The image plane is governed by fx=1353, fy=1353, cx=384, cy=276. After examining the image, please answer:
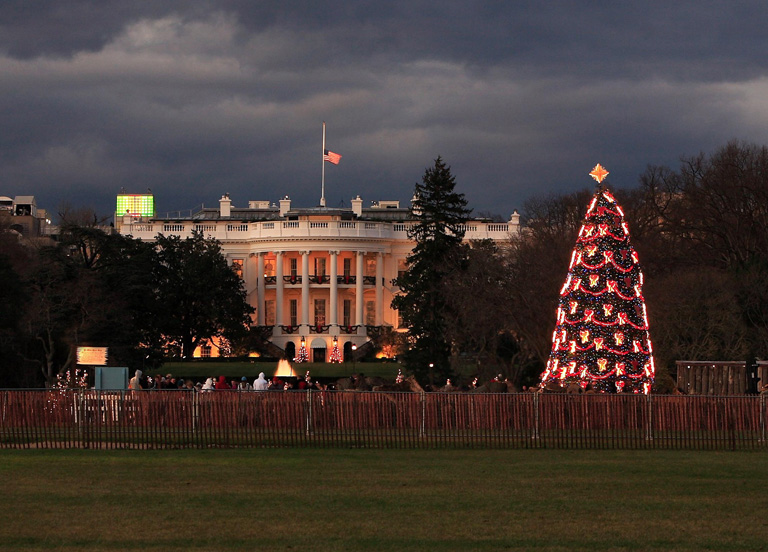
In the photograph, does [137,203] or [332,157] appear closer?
[332,157]

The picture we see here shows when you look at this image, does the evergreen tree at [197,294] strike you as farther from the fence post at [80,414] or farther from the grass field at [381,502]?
the grass field at [381,502]

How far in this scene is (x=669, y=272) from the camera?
215ft

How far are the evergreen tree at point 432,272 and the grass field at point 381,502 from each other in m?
42.5

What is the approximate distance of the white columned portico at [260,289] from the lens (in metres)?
106

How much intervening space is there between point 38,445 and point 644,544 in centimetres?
1655

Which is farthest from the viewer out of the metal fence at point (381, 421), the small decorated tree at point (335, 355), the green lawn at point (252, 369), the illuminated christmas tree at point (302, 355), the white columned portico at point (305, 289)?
the white columned portico at point (305, 289)

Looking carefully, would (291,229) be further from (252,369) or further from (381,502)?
(381,502)

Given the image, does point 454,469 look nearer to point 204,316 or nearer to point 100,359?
point 100,359

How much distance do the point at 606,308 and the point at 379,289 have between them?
232 feet

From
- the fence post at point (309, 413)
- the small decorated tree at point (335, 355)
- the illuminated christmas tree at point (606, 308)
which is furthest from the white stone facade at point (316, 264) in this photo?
the fence post at point (309, 413)

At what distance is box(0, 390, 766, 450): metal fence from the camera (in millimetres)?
26859

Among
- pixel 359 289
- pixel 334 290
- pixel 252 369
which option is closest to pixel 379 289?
pixel 359 289

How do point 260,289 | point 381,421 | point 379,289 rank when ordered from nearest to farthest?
point 381,421
point 260,289
point 379,289

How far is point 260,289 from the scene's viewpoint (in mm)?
107312
